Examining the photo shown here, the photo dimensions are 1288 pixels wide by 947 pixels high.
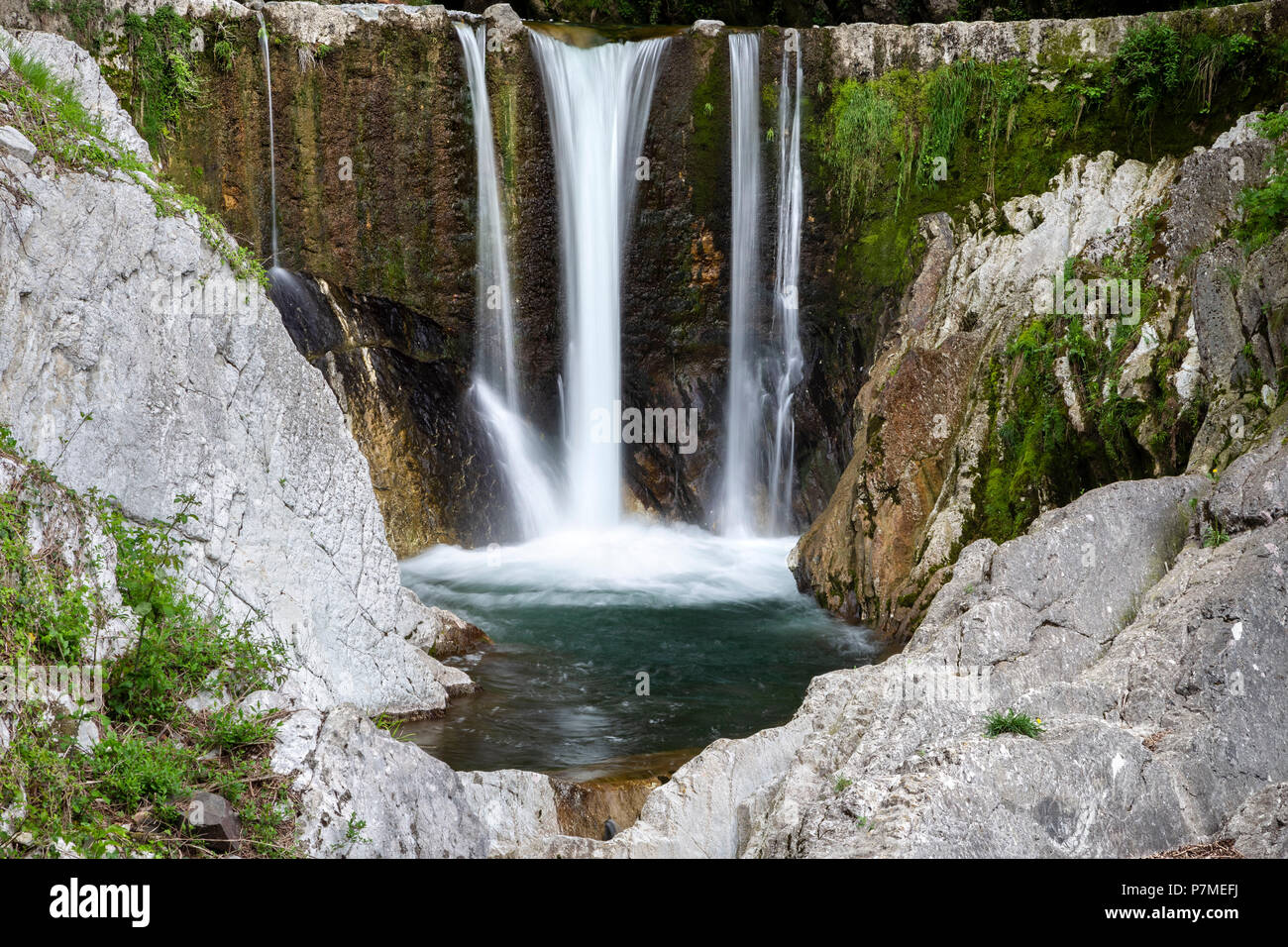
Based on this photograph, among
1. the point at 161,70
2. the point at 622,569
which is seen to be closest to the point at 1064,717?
the point at 622,569

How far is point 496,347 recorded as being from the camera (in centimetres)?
1506

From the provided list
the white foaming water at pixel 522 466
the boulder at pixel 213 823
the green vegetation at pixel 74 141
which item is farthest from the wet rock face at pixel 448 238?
the boulder at pixel 213 823

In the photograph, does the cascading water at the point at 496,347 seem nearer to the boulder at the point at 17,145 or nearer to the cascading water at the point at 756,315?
the cascading water at the point at 756,315

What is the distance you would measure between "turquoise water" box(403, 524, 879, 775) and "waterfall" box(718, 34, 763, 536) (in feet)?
2.49

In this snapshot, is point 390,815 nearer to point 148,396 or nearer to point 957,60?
point 148,396

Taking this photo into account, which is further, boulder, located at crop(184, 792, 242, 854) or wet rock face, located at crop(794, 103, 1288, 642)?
wet rock face, located at crop(794, 103, 1288, 642)

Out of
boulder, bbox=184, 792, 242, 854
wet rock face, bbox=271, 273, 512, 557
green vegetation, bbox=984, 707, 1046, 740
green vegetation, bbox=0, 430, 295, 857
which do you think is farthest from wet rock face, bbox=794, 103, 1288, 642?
boulder, bbox=184, 792, 242, 854

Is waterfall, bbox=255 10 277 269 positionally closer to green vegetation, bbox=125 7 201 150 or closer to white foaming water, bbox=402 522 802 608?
green vegetation, bbox=125 7 201 150

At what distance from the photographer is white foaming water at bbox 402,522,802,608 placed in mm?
12703

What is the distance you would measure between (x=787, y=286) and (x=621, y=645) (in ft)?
21.4

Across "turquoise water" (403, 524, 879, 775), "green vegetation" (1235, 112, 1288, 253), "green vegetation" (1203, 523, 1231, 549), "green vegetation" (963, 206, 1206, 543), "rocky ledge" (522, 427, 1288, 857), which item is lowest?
"turquoise water" (403, 524, 879, 775)

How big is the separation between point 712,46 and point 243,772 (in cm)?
1222
